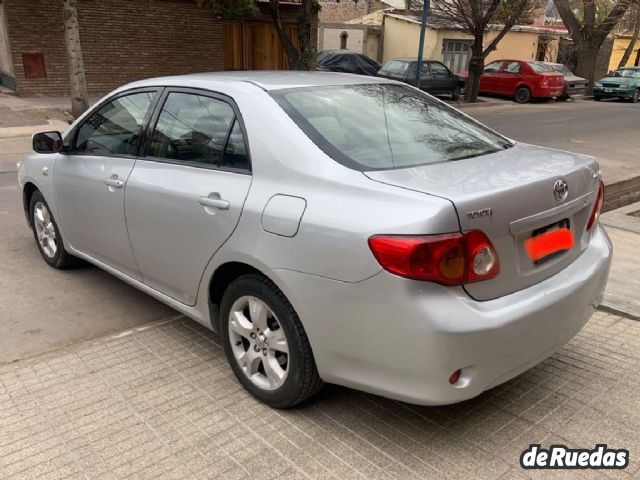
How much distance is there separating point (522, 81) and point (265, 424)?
2360 centimetres

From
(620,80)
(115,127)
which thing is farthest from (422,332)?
(620,80)

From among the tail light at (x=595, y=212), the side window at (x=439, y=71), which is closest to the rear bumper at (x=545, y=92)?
the side window at (x=439, y=71)

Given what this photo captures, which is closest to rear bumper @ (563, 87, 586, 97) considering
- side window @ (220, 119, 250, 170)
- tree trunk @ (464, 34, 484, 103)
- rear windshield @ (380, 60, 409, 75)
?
tree trunk @ (464, 34, 484, 103)

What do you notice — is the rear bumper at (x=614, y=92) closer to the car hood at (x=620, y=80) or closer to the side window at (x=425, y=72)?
the car hood at (x=620, y=80)

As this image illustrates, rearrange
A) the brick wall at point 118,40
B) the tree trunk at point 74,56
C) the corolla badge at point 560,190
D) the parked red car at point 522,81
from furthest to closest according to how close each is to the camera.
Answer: the parked red car at point 522,81 < the brick wall at point 118,40 < the tree trunk at point 74,56 < the corolla badge at point 560,190

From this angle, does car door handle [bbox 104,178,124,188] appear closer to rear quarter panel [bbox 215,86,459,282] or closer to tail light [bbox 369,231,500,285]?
rear quarter panel [bbox 215,86,459,282]

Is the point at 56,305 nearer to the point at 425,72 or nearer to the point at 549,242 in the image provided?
the point at 549,242

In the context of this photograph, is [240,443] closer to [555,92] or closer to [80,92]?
[80,92]

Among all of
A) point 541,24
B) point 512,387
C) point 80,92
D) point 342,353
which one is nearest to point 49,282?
point 342,353

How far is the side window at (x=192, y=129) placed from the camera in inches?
126

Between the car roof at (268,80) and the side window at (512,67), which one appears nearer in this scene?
the car roof at (268,80)

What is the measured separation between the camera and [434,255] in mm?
2281

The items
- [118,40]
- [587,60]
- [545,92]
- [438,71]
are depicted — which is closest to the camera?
[118,40]

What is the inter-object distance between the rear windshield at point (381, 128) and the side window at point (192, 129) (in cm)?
38
